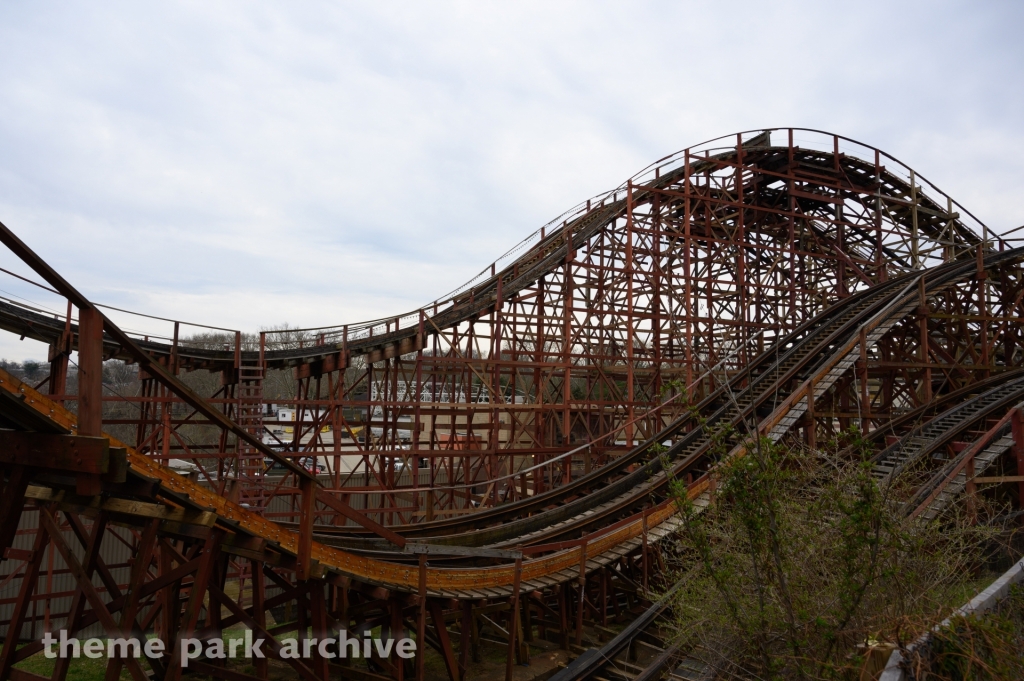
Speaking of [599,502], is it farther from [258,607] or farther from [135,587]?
[135,587]

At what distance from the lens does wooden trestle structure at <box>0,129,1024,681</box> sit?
19.2 ft

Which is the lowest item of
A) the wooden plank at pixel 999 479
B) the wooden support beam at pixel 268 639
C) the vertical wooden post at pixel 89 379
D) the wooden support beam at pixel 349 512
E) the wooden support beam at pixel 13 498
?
the wooden support beam at pixel 268 639

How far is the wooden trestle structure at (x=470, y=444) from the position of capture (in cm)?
586

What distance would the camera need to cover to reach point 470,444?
15172 millimetres

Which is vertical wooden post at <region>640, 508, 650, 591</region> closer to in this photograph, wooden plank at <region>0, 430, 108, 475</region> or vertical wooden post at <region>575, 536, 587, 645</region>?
vertical wooden post at <region>575, 536, 587, 645</region>

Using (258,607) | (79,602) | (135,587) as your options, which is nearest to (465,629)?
(258,607)

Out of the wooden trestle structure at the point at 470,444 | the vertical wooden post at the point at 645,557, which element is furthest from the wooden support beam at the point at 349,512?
the vertical wooden post at the point at 645,557

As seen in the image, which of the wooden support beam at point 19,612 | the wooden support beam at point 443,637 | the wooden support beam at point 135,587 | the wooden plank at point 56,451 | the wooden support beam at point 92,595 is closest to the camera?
the wooden plank at point 56,451

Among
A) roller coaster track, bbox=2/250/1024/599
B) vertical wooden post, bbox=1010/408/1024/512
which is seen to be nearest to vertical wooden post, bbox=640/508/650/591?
roller coaster track, bbox=2/250/1024/599

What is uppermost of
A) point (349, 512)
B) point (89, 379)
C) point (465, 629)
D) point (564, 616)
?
point (89, 379)

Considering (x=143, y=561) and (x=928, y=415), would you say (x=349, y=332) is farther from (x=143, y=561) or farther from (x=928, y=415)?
(x=928, y=415)

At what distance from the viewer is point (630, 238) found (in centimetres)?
1662

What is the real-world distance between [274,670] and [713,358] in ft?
45.0

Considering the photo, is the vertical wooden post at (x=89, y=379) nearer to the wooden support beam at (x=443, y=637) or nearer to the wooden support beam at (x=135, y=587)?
the wooden support beam at (x=135, y=587)
